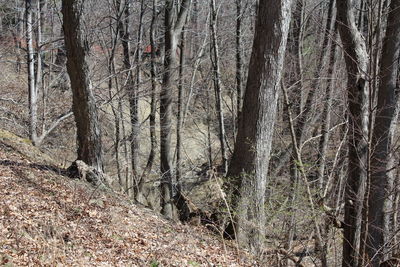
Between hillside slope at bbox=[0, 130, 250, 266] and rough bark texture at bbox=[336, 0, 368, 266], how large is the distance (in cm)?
216

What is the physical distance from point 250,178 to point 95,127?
2.68 meters

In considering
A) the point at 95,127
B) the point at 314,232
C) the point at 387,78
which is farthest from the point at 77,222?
the point at 387,78

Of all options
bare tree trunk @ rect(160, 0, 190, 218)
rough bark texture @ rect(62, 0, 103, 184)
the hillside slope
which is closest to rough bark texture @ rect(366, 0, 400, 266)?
the hillside slope

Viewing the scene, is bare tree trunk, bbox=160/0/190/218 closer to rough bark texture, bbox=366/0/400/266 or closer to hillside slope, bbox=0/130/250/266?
hillside slope, bbox=0/130/250/266

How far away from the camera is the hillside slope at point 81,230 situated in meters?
5.17

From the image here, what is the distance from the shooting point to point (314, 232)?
8172 mm

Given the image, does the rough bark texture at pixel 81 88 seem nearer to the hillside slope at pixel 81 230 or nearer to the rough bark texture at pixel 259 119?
the hillside slope at pixel 81 230

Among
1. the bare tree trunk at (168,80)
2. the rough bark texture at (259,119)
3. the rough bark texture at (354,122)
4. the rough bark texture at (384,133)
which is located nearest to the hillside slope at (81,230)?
the rough bark texture at (259,119)

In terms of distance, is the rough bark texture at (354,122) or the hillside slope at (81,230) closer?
the hillside slope at (81,230)

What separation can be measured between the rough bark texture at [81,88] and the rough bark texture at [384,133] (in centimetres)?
486

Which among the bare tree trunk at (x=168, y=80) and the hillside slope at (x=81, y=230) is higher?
the bare tree trunk at (x=168, y=80)

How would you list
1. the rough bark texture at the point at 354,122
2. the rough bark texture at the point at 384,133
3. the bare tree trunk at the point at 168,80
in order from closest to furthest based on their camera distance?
the rough bark texture at the point at 354,122 → the rough bark texture at the point at 384,133 → the bare tree trunk at the point at 168,80

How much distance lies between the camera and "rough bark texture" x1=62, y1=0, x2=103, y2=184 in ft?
22.6

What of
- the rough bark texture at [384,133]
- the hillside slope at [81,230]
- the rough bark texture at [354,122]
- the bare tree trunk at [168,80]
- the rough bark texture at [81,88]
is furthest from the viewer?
the bare tree trunk at [168,80]
